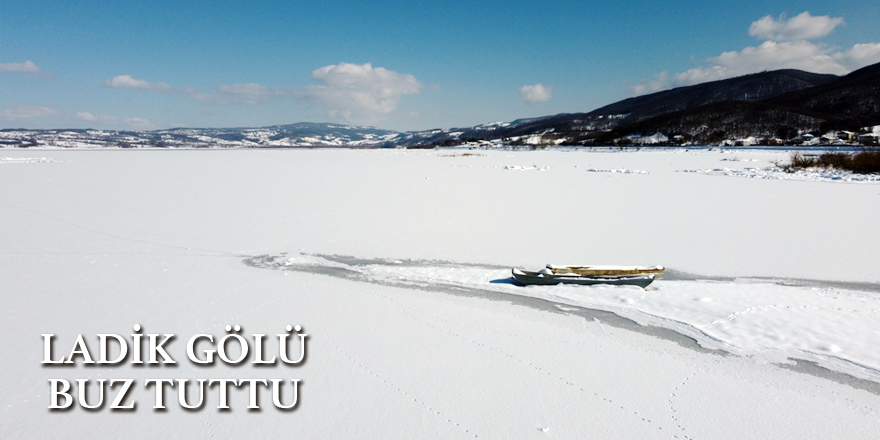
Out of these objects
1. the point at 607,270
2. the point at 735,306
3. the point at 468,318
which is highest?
the point at 607,270

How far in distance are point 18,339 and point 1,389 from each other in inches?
44.1

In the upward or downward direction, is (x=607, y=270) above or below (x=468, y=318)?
above

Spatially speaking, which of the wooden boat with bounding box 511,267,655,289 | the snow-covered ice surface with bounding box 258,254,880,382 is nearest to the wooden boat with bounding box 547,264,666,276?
the wooden boat with bounding box 511,267,655,289

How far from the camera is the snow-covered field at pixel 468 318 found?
10.3 feet

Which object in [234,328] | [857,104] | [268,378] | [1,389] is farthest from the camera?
[857,104]

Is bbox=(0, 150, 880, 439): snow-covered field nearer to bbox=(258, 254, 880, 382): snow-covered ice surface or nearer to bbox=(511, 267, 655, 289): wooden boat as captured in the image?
bbox=(258, 254, 880, 382): snow-covered ice surface

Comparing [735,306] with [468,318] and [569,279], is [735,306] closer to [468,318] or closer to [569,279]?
[569,279]

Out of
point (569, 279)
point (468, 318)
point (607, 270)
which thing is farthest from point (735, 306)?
point (468, 318)

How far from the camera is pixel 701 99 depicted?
150 meters

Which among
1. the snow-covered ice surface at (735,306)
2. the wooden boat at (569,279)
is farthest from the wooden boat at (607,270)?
the snow-covered ice surface at (735,306)

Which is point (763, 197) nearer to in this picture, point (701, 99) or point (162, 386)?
point (162, 386)

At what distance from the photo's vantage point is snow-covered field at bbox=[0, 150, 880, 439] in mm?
3135

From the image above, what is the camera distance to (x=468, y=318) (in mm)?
4988

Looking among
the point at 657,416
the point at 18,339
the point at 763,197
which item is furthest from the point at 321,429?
the point at 763,197
